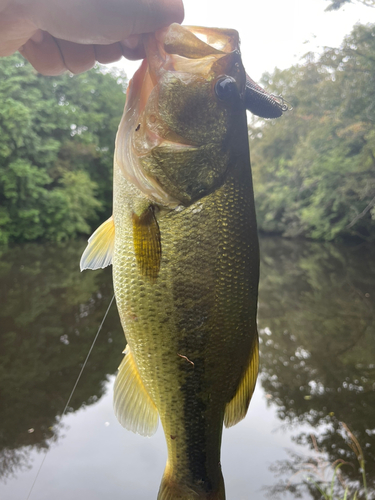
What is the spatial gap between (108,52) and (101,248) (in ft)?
3.34

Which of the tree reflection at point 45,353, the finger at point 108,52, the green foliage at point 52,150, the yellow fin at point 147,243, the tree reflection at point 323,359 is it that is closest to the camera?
the yellow fin at point 147,243

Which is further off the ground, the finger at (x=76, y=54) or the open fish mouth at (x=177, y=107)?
the finger at (x=76, y=54)

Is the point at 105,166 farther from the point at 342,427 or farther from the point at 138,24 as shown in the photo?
the point at 138,24

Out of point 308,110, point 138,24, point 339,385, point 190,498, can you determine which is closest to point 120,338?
point 339,385

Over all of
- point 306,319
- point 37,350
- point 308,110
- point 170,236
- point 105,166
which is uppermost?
point 308,110

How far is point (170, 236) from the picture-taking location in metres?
1.47

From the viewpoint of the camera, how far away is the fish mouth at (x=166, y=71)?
60.2 inches

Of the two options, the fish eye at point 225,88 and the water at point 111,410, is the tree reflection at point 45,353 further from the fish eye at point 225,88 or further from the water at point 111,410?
the fish eye at point 225,88

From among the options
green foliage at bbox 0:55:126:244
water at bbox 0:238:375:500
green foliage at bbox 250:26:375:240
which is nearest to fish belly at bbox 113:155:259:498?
water at bbox 0:238:375:500

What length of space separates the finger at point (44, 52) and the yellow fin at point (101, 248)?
986mm

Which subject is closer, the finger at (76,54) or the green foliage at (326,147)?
the finger at (76,54)


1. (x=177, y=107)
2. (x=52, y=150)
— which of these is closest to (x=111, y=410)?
(x=177, y=107)

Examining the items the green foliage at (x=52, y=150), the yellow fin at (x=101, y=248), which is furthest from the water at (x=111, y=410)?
the green foliage at (x=52, y=150)

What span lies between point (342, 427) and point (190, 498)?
13.7 ft
